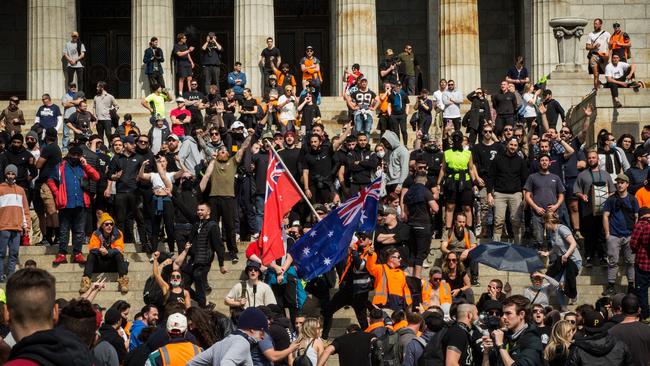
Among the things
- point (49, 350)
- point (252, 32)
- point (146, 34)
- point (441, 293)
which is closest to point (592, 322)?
point (441, 293)

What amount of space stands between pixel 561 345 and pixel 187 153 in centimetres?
1287

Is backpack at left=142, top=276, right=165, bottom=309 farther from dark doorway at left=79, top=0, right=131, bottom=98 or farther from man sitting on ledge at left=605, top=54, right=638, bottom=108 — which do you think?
dark doorway at left=79, top=0, right=131, bottom=98

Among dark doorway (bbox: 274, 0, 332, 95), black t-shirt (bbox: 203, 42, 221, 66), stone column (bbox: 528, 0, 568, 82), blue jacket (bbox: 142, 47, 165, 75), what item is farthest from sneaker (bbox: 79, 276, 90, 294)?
dark doorway (bbox: 274, 0, 332, 95)

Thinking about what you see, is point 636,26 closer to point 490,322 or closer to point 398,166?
point 398,166

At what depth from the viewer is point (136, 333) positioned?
56.8 ft

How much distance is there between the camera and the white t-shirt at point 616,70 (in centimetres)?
3141

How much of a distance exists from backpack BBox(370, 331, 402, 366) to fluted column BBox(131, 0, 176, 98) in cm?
2401

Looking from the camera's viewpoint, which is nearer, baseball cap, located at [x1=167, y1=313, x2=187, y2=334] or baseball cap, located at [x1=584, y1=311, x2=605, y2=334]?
baseball cap, located at [x1=167, y1=313, x2=187, y2=334]

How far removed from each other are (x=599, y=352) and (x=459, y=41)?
27.3 m

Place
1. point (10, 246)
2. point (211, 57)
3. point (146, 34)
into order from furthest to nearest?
point (146, 34)
point (211, 57)
point (10, 246)

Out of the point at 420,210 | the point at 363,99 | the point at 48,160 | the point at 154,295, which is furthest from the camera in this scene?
the point at 363,99

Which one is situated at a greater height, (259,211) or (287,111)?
(287,111)

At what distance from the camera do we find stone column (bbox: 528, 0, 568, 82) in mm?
41250

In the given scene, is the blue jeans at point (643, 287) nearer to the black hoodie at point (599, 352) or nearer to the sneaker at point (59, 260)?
the black hoodie at point (599, 352)
